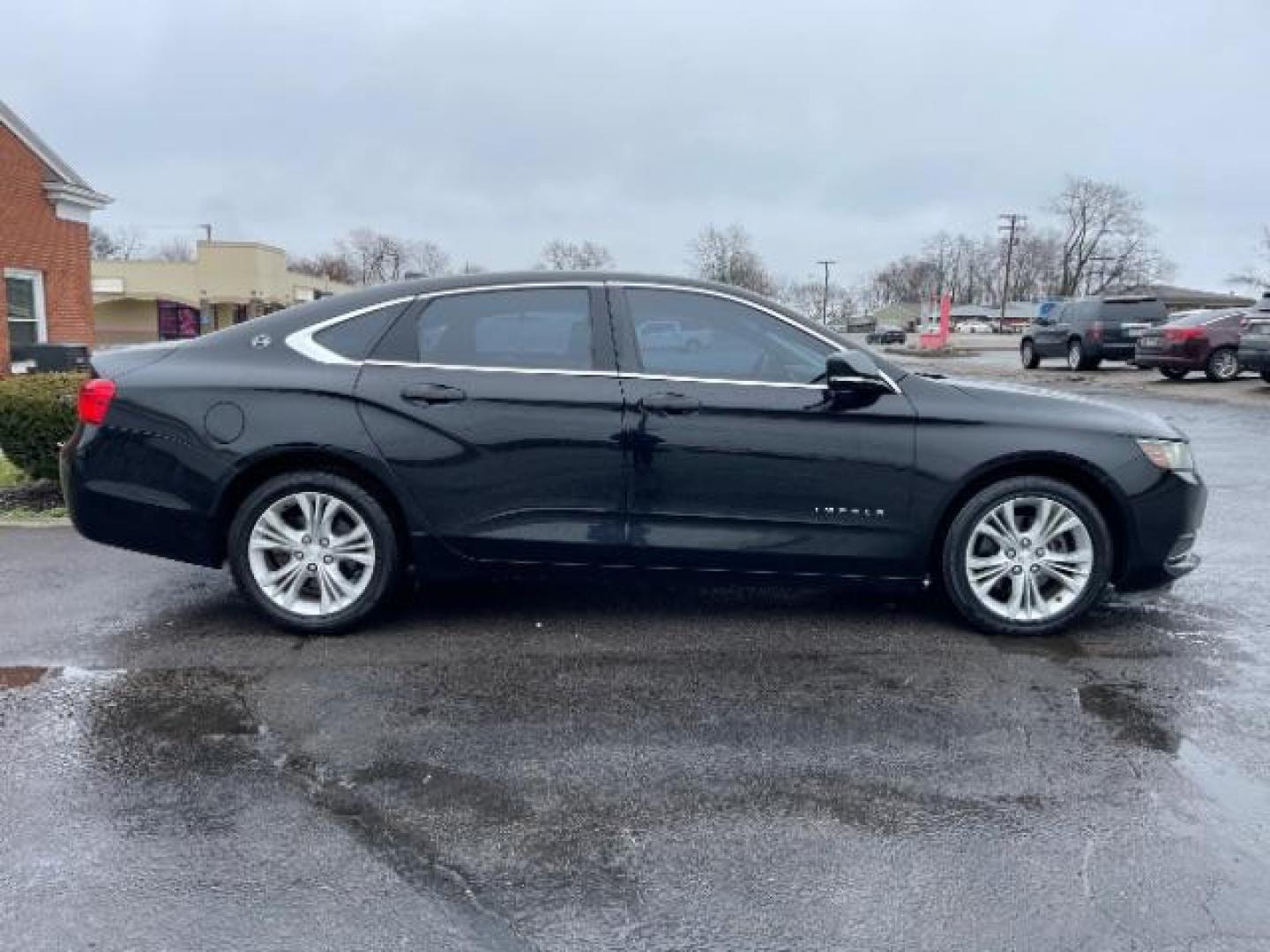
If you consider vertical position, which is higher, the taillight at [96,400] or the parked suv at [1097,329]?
the parked suv at [1097,329]

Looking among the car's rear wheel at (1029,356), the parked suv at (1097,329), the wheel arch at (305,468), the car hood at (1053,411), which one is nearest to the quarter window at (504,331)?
the wheel arch at (305,468)

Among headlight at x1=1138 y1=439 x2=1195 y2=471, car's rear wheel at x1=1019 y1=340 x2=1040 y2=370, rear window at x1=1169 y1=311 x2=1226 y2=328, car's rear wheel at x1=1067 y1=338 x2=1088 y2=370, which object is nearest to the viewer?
headlight at x1=1138 y1=439 x2=1195 y2=471

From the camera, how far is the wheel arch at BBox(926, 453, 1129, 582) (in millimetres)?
4582

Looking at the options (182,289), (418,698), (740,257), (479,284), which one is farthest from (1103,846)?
(740,257)

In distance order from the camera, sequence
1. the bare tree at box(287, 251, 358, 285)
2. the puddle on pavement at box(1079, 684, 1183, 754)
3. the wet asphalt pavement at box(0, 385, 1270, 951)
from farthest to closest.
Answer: the bare tree at box(287, 251, 358, 285)
the puddle on pavement at box(1079, 684, 1183, 754)
the wet asphalt pavement at box(0, 385, 1270, 951)

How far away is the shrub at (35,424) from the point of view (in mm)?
7312

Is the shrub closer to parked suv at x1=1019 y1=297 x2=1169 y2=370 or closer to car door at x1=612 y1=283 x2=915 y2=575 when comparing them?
car door at x1=612 y1=283 x2=915 y2=575

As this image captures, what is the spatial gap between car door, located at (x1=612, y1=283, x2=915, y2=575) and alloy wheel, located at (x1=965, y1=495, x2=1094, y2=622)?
38cm

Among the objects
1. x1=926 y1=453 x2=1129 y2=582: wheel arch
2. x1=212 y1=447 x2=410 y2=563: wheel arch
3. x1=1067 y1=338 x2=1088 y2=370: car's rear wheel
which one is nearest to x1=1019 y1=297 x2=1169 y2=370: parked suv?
x1=1067 y1=338 x2=1088 y2=370: car's rear wheel

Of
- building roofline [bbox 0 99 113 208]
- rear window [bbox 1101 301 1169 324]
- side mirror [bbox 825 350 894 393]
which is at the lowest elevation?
side mirror [bbox 825 350 894 393]

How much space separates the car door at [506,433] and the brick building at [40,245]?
52.8 feet

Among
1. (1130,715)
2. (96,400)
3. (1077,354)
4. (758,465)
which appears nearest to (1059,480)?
(1130,715)

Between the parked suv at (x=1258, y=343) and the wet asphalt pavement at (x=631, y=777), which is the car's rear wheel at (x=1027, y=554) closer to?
the wet asphalt pavement at (x=631, y=777)

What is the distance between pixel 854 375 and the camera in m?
4.45
